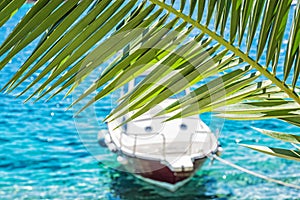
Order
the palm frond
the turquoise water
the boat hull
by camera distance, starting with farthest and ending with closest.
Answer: the turquoise water → the boat hull → the palm frond

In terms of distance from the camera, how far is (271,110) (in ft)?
2.11

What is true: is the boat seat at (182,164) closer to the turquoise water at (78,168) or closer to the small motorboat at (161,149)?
the small motorboat at (161,149)

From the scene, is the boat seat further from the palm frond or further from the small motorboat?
the palm frond

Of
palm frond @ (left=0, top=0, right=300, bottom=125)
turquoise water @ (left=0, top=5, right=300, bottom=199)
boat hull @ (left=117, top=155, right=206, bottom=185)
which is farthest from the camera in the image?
turquoise water @ (left=0, top=5, right=300, bottom=199)

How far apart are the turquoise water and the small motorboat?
25 centimetres

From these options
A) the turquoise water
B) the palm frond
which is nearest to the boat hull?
the turquoise water

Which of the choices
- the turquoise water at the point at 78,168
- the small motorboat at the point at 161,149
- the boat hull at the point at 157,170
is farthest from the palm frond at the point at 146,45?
the turquoise water at the point at 78,168

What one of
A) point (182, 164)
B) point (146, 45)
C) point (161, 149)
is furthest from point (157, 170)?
point (146, 45)

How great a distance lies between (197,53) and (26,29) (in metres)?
0.22

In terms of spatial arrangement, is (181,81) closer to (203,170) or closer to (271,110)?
(271,110)

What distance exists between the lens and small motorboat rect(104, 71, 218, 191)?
4.85 meters

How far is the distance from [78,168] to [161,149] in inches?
50.8

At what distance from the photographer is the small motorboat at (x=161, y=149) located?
4.85 meters

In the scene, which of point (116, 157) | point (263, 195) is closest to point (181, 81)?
point (116, 157)
